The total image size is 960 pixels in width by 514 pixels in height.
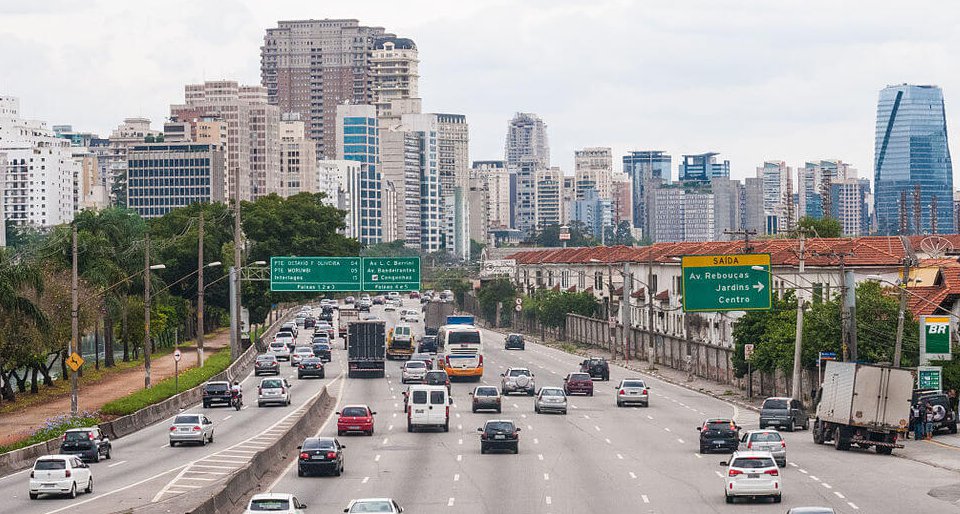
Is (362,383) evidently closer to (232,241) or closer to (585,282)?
(232,241)

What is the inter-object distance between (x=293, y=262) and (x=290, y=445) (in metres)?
45.3

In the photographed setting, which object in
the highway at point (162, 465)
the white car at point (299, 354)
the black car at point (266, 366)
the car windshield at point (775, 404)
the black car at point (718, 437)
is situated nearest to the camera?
the highway at point (162, 465)

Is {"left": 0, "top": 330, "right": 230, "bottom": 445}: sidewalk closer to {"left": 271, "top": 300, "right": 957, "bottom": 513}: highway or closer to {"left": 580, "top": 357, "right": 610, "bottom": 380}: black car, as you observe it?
{"left": 271, "top": 300, "right": 957, "bottom": 513}: highway

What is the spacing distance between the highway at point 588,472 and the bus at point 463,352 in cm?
1861

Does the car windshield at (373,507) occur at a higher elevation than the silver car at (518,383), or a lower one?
higher

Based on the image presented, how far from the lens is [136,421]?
70.7 meters

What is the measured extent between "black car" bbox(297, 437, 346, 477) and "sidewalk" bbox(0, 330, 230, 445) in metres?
18.7

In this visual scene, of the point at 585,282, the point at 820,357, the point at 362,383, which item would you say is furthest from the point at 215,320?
the point at 820,357

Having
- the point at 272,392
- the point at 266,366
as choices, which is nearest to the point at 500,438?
the point at 272,392

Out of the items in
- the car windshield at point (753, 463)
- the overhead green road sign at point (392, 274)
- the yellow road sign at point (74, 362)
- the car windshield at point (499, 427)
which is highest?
the overhead green road sign at point (392, 274)

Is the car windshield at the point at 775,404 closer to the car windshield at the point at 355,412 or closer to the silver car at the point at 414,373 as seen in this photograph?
the car windshield at the point at 355,412

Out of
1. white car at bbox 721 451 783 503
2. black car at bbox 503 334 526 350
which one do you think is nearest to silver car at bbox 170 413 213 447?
white car at bbox 721 451 783 503

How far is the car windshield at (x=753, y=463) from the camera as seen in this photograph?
4103 cm

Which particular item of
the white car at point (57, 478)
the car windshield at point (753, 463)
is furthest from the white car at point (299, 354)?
the car windshield at point (753, 463)
